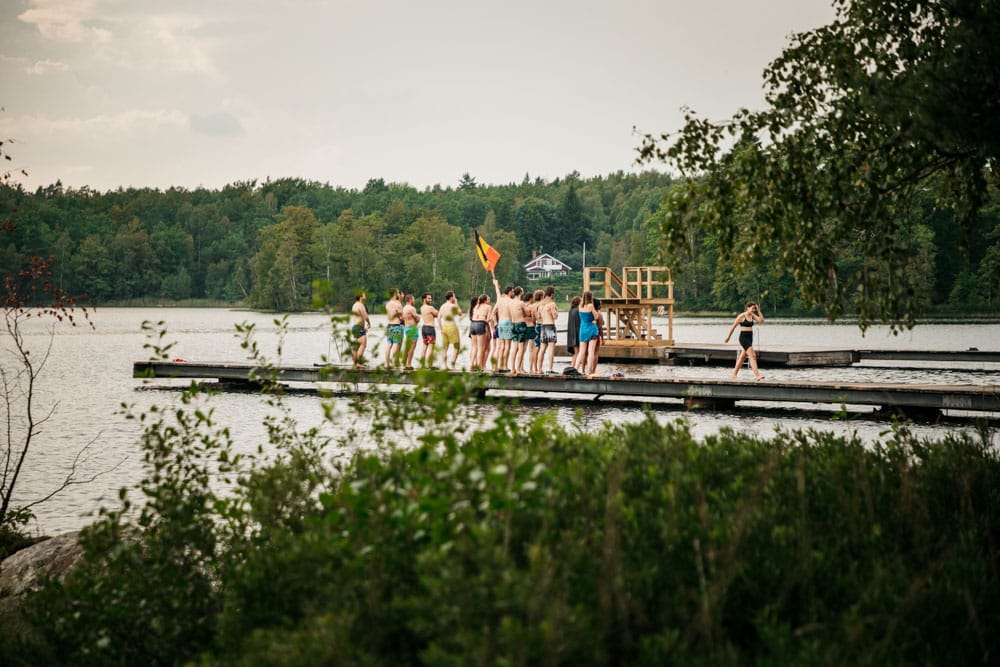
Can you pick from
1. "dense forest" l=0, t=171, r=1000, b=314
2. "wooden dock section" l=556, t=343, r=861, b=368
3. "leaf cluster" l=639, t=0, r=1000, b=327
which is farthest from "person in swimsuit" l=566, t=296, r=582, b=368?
"dense forest" l=0, t=171, r=1000, b=314

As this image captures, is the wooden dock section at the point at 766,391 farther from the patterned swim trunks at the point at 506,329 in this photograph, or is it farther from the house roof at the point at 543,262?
the house roof at the point at 543,262

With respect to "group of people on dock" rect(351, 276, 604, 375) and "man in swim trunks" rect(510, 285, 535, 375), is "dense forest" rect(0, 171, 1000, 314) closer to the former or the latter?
"group of people on dock" rect(351, 276, 604, 375)

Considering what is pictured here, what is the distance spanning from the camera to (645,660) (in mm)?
3609

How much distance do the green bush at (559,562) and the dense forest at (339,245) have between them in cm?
7663

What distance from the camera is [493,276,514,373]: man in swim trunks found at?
22312 millimetres

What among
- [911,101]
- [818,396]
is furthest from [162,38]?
[911,101]

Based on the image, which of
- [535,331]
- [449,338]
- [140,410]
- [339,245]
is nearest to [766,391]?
[535,331]

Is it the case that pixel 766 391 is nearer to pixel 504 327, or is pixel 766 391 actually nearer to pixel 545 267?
pixel 504 327

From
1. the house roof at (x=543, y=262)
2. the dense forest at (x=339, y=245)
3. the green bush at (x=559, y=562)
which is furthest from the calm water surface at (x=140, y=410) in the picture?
the house roof at (x=543, y=262)

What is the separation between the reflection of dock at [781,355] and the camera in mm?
30828

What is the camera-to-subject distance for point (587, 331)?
871 inches

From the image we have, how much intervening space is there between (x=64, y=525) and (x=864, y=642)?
989 cm

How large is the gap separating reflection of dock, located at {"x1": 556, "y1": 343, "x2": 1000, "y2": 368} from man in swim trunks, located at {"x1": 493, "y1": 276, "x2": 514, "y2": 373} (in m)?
11.0

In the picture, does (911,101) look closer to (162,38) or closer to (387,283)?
(162,38)
